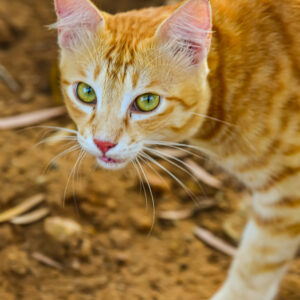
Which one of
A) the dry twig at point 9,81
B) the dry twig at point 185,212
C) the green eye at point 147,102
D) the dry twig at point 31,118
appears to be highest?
the green eye at point 147,102

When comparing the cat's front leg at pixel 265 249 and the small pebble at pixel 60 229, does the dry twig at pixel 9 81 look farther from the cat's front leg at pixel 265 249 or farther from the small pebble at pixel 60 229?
the cat's front leg at pixel 265 249

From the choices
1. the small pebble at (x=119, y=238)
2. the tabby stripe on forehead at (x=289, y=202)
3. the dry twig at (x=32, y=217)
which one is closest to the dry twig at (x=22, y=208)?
the dry twig at (x=32, y=217)

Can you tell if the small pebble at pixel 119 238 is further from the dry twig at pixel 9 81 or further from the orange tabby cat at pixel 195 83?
the dry twig at pixel 9 81

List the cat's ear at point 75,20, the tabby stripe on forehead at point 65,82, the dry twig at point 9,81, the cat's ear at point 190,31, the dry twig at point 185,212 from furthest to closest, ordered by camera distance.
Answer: the dry twig at point 9,81 → the dry twig at point 185,212 → the tabby stripe on forehead at point 65,82 → the cat's ear at point 75,20 → the cat's ear at point 190,31

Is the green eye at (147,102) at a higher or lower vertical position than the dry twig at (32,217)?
higher

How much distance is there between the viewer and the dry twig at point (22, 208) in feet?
7.68

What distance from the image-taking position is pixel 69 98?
1761mm

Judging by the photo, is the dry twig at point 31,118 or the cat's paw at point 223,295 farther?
the dry twig at point 31,118

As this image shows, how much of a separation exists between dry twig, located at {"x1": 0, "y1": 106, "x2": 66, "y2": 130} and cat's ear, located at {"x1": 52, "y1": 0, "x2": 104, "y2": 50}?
111cm

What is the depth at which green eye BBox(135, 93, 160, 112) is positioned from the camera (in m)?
1.64

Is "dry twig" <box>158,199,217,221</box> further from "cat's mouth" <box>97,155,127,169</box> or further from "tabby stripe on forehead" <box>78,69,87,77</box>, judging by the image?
"tabby stripe on forehead" <box>78,69,87,77</box>

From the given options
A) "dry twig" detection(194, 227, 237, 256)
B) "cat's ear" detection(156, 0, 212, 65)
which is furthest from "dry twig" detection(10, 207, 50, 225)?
"cat's ear" detection(156, 0, 212, 65)

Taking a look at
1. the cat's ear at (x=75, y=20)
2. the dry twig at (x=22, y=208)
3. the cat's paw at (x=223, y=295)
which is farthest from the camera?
the dry twig at (x=22, y=208)

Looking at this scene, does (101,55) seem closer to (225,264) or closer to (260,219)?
(260,219)
